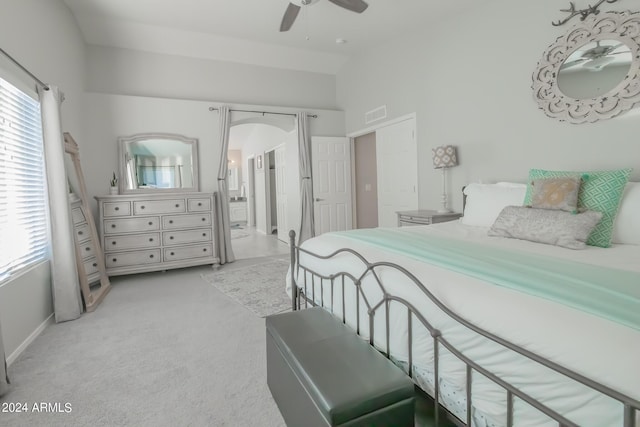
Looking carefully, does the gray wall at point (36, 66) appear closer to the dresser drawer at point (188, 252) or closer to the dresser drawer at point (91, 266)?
the dresser drawer at point (91, 266)

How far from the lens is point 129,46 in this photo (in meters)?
4.54

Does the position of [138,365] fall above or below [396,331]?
below

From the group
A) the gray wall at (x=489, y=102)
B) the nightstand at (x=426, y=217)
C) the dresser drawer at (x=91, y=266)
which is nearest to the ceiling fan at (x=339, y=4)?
the gray wall at (x=489, y=102)

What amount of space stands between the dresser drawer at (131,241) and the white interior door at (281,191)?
2.89 metres

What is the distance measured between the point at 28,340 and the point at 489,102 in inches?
175

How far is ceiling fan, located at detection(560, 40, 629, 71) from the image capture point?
92.6 inches

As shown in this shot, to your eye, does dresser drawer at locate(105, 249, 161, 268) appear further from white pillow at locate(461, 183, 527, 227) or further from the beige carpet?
white pillow at locate(461, 183, 527, 227)

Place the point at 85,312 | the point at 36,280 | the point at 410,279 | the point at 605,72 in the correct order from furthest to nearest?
the point at 85,312
the point at 36,280
the point at 605,72
the point at 410,279

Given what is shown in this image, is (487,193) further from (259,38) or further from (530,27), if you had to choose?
(259,38)

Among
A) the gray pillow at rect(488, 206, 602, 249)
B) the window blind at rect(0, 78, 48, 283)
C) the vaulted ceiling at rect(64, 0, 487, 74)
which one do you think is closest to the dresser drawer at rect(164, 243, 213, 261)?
the window blind at rect(0, 78, 48, 283)

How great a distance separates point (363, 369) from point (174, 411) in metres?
1.10

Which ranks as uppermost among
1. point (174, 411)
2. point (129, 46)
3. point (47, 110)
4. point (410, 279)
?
point (129, 46)

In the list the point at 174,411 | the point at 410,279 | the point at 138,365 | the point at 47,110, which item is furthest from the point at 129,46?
the point at 410,279

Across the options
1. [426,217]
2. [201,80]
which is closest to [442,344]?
[426,217]
